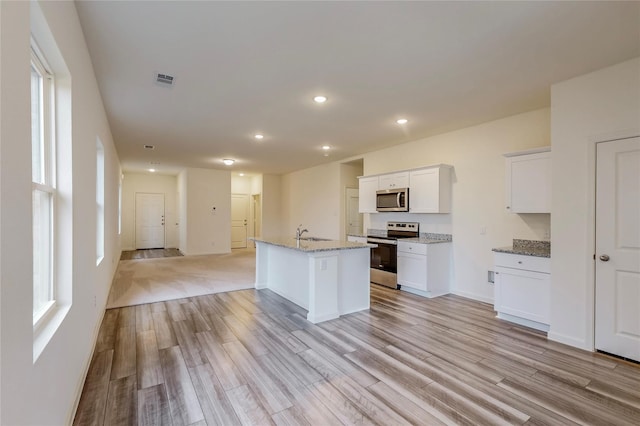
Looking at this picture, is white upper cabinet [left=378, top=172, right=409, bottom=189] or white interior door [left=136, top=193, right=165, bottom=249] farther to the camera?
white interior door [left=136, top=193, right=165, bottom=249]

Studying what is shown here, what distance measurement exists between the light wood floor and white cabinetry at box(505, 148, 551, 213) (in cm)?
146

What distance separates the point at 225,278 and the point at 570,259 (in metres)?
5.30

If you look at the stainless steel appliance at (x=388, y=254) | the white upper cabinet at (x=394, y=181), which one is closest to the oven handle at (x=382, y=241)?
the stainless steel appliance at (x=388, y=254)

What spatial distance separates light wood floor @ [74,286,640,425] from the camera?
6.53 ft

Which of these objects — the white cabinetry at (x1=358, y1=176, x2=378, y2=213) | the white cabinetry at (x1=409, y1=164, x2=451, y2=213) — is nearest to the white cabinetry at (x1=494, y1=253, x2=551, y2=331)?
the white cabinetry at (x1=409, y1=164, x2=451, y2=213)

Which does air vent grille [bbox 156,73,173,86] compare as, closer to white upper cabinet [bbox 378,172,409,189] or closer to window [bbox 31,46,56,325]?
window [bbox 31,46,56,325]

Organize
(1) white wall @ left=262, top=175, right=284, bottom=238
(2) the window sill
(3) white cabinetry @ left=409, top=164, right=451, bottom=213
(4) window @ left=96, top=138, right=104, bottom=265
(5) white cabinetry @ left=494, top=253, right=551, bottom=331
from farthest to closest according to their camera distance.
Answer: (1) white wall @ left=262, top=175, right=284, bottom=238 → (3) white cabinetry @ left=409, top=164, right=451, bottom=213 → (4) window @ left=96, top=138, right=104, bottom=265 → (5) white cabinetry @ left=494, top=253, right=551, bottom=331 → (2) the window sill

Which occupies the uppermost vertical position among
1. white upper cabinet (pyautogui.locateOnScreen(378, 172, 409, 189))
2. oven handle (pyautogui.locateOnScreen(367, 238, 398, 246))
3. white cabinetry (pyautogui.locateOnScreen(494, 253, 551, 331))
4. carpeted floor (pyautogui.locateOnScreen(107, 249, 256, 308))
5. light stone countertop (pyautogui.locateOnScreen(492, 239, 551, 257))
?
white upper cabinet (pyautogui.locateOnScreen(378, 172, 409, 189))

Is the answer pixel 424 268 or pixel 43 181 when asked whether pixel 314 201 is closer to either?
pixel 424 268

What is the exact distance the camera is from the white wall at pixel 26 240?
103 cm

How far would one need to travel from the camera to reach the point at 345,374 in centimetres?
245

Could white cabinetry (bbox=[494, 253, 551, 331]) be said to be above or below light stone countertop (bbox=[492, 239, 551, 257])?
below

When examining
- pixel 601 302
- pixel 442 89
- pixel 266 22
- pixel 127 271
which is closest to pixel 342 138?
pixel 442 89

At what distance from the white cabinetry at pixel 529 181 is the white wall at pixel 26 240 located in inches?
176
